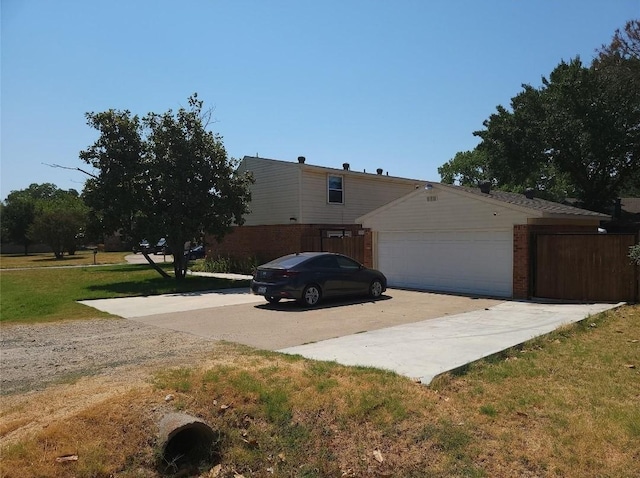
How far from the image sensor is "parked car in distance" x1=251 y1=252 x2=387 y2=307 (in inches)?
507

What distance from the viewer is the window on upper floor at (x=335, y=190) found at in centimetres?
2389

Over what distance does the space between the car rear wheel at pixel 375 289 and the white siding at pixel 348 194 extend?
849cm

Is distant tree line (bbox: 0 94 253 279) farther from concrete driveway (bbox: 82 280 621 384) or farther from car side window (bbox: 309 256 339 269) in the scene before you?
car side window (bbox: 309 256 339 269)

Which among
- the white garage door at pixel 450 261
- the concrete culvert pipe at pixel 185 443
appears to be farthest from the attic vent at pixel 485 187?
the concrete culvert pipe at pixel 185 443

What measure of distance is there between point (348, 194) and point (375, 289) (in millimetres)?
10479

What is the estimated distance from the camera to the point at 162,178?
1997 centimetres

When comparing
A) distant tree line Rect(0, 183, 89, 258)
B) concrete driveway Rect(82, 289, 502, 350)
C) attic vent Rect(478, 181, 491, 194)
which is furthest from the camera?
distant tree line Rect(0, 183, 89, 258)

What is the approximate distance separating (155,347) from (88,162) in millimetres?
15099

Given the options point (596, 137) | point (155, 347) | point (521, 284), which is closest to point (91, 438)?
point (155, 347)

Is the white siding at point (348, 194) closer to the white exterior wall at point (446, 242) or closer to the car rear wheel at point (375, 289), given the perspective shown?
the white exterior wall at point (446, 242)

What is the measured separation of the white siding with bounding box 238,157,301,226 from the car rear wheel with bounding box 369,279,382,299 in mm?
8583

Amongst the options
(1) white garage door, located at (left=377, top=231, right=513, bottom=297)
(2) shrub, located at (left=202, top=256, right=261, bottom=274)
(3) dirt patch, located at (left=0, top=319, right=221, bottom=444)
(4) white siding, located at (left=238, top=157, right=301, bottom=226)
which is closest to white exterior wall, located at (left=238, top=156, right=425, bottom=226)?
(4) white siding, located at (left=238, top=157, right=301, bottom=226)

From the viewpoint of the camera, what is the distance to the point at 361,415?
5.05 metres

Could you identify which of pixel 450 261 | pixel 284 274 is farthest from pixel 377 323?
pixel 450 261
